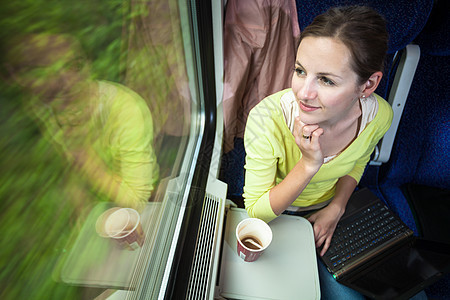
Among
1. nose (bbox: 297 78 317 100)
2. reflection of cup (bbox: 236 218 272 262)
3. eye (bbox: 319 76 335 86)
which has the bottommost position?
reflection of cup (bbox: 236 218 272 262)

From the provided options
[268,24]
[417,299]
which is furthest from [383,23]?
[417,299]

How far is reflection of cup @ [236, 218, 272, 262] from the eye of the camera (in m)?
0.72

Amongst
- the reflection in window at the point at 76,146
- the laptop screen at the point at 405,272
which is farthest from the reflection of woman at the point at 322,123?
the reflection in window at the point at 76,146

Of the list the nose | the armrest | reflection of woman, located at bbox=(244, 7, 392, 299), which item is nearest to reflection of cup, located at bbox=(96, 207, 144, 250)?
reflection of woman, located at bbox=(244, 7, 392, 299)

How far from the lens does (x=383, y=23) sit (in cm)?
67

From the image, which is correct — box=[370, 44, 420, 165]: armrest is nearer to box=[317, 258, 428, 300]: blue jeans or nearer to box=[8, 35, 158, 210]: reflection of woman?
box=[317, 258, 428, 300]: blue jeans

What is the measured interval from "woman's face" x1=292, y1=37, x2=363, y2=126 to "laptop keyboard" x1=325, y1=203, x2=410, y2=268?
0.53 m

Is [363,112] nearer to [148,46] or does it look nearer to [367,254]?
[367,254]

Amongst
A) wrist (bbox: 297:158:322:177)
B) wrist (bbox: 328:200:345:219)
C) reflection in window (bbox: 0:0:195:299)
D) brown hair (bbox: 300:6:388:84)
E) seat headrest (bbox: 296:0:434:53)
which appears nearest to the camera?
reflection in window (bbox: 0:0:195:299)

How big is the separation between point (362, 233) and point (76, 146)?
1040mm

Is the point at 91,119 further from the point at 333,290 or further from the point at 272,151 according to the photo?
the point at 333,290

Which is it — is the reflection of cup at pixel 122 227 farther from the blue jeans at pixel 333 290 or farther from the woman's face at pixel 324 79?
the blue jeans at pixel 333 290

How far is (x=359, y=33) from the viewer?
0.62 metres

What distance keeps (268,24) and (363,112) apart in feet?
1.96
